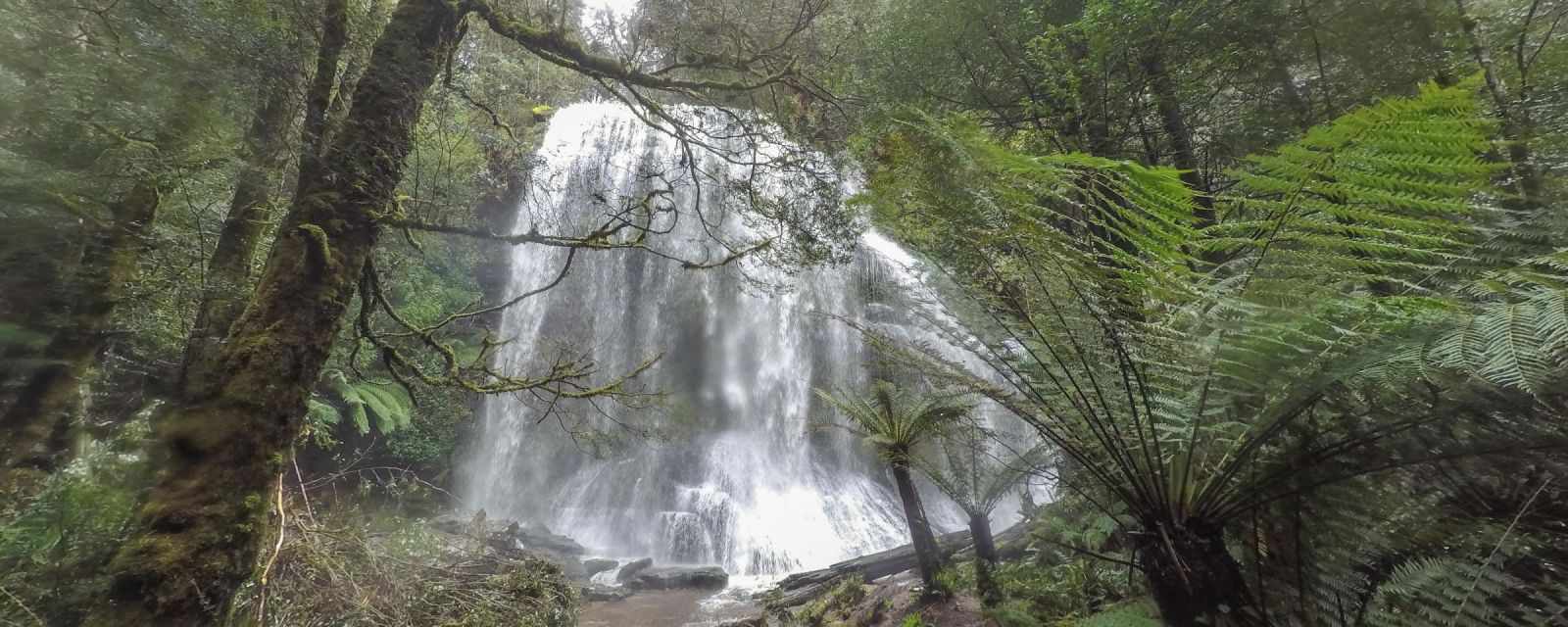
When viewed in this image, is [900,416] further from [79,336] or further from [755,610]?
[79,336]

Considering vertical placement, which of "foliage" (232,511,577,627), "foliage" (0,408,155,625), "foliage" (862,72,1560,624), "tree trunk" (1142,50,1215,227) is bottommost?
"foliage" (232,511,577,627)

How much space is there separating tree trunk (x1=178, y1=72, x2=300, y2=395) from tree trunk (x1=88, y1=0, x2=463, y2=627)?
1023 millimetres

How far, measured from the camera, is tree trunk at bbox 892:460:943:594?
16.5 ft

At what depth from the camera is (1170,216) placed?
1.24 metres

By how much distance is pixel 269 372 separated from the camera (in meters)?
2.00

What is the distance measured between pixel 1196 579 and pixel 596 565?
1005 centimetres

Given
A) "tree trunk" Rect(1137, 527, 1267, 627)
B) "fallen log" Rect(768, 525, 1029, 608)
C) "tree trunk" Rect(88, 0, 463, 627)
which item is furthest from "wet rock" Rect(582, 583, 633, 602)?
"tree trunk" Rect(1137, 527, 1267, 627)

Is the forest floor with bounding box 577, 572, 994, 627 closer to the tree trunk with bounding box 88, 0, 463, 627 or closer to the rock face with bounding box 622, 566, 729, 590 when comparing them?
the rock face with bounding box 622, 566, 729, 590

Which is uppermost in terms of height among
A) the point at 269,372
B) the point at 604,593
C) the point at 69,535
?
the point at 269,372

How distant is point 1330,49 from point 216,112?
20.3 feet

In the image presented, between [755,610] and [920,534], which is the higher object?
[920,534]

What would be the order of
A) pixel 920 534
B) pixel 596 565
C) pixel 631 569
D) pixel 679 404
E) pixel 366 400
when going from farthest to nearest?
pixel 679 404 → pixel 596 565 → pixel 631 569 → pixel 366 400 → pixel 920 534

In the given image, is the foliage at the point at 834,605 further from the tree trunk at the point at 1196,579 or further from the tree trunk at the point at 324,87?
the tree trunk at the point at 324,87

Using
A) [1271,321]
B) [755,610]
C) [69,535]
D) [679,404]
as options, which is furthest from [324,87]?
[679,404]
